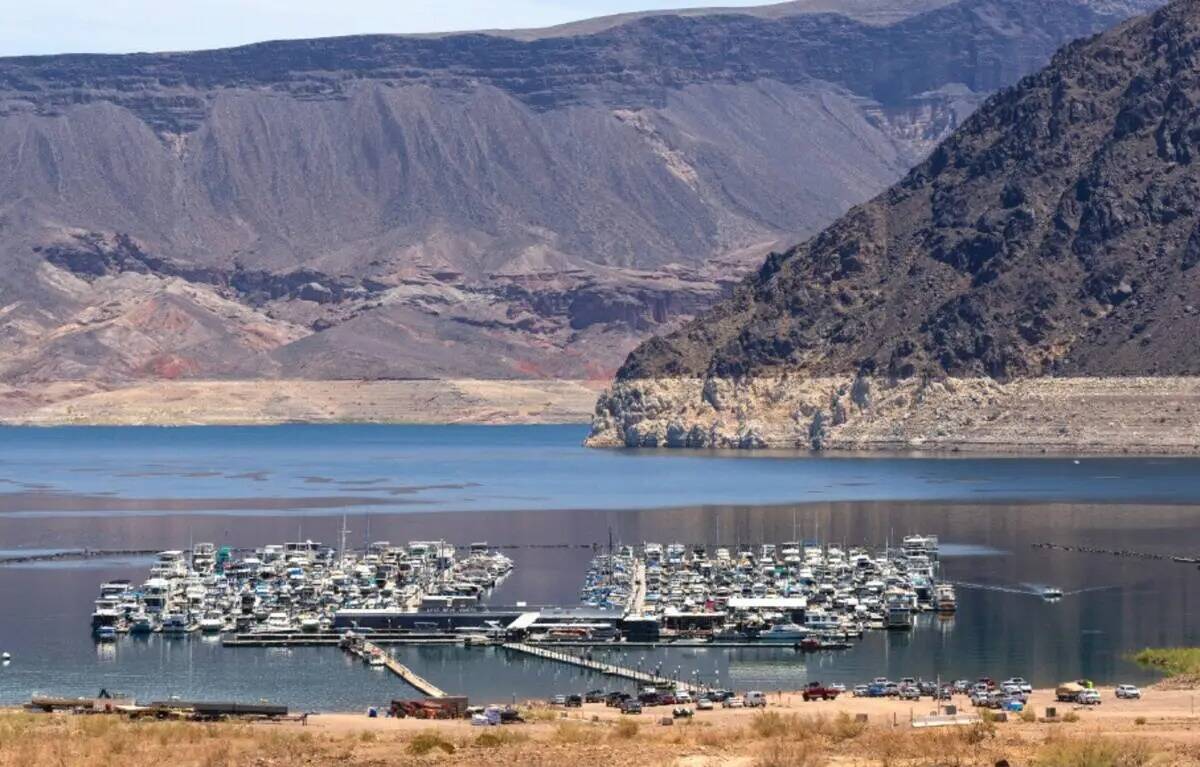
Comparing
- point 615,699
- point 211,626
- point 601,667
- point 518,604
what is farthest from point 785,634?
point 211,626

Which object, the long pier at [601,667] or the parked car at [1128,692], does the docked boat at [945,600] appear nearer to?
the long pier at [601,667]

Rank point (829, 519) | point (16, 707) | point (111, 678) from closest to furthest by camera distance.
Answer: point (16, 707), point (111, 678), point (829, 519)

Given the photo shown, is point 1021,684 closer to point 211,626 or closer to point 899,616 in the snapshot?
point 899,616

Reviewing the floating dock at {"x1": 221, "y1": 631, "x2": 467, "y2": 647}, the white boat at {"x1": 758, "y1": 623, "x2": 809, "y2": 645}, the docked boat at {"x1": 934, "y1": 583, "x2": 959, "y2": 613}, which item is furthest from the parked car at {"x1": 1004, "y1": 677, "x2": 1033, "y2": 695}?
the floating dock at {"x1": 221, "y1": 631, "x2": 467, "y2": 647}

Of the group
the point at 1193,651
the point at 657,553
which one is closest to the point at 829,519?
the point at 657,553

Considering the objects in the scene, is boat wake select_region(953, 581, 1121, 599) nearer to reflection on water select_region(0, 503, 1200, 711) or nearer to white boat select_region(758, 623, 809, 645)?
reflection on water select_region(0, 503, 1200, 711)

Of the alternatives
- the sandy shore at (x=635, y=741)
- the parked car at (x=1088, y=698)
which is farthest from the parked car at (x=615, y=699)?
the parked car at (x=1088, y=698)

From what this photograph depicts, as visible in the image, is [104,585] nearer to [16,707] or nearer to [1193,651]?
[16,707]
